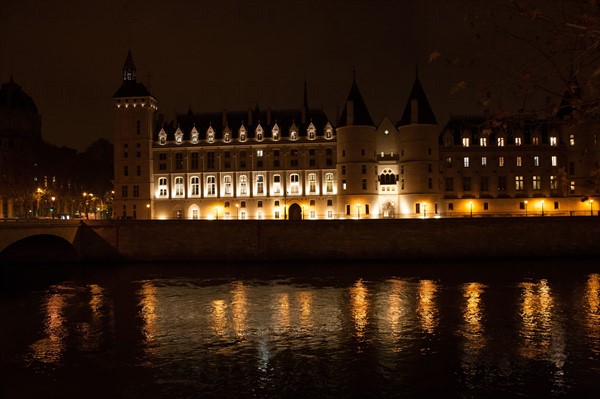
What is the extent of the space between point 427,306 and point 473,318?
3.28 metres

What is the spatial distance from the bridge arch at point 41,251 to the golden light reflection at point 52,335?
68.4 ft

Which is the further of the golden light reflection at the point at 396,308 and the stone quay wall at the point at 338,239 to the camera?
the stone quay wall at the point at 338,239

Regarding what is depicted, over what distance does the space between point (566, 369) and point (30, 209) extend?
263ft

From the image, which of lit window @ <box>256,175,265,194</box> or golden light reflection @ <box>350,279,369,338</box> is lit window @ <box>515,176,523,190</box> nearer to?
lit window @ <box>256,175,265,194</box>

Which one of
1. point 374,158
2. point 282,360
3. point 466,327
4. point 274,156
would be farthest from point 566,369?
point 274,156

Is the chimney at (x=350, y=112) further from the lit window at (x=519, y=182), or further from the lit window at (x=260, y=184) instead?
the lit window at (x=519, y=182)

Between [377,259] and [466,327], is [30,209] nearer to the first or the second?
[377,259]

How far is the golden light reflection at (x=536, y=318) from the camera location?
21.6m

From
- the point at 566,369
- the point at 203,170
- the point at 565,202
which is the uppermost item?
the point at 203,170

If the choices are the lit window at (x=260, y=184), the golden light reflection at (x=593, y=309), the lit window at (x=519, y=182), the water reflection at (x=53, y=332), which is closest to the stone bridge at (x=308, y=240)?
the golden light reflection at (x=593, y=309)

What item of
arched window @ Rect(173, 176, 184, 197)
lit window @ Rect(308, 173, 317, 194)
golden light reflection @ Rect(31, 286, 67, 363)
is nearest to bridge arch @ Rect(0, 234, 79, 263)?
golden light reflection @ Rect(31, 286, 67, 363)

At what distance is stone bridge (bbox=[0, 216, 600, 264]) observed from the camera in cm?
5056

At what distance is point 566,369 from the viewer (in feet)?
62.4

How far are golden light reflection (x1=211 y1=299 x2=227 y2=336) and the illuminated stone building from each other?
120 ft
